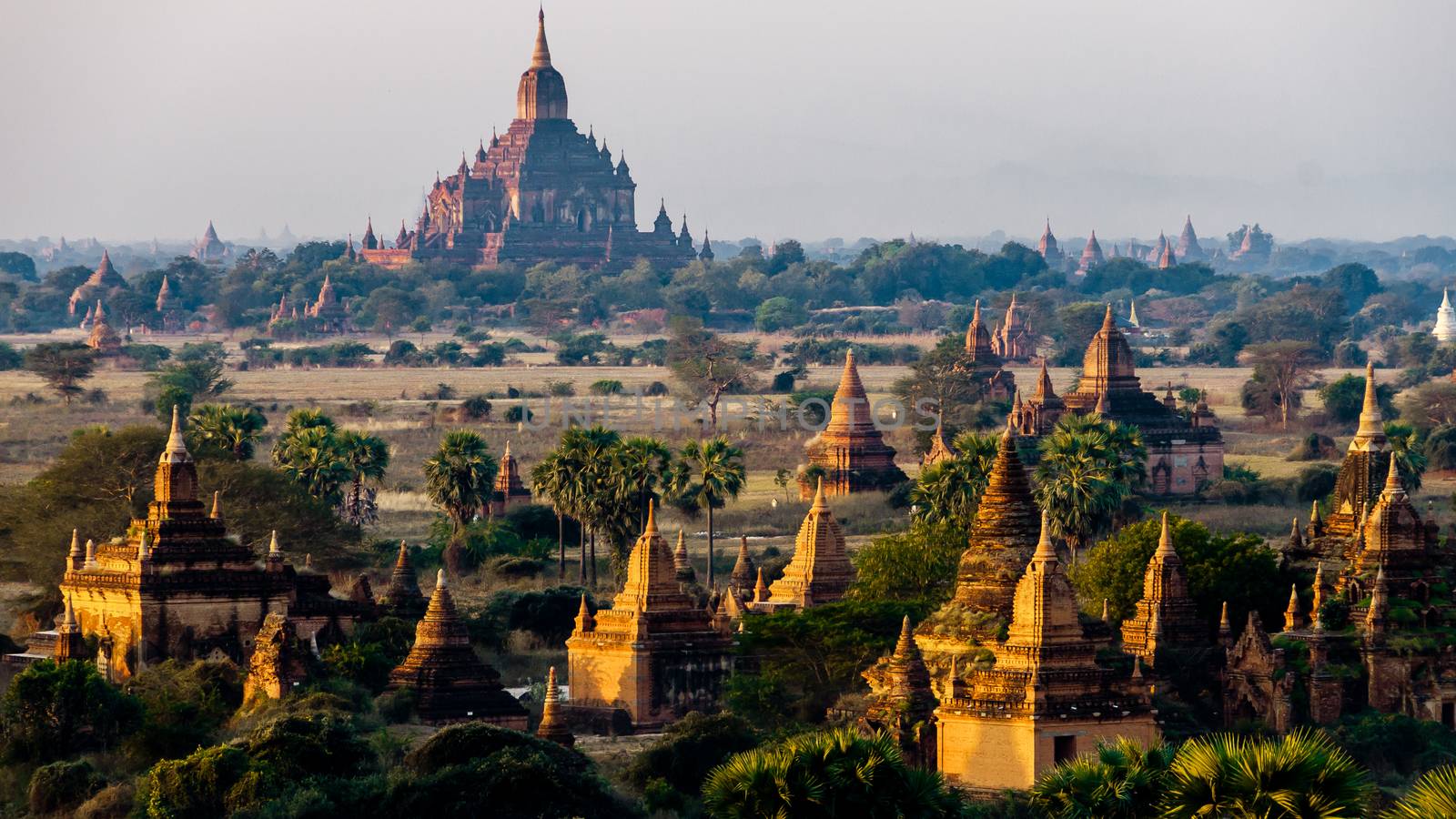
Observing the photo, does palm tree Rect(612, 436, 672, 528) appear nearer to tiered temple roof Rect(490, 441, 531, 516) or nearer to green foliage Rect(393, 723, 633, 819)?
tiered temple roof Rect(490, 441, 531, 516)

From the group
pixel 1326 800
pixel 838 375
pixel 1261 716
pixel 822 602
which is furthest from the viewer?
pixel 838 375

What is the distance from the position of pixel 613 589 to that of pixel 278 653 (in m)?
19.1

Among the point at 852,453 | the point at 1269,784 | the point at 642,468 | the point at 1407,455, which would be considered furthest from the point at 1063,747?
the point at 852,453

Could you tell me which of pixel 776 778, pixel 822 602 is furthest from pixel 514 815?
pixel 822 602

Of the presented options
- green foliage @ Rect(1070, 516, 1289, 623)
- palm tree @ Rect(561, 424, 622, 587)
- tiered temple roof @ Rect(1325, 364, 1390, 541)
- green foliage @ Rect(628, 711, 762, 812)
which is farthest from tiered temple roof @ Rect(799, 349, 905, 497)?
green foliage @ Rect(628, 711, 762, 812)

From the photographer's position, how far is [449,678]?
5222 centimetres

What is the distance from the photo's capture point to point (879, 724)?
49.6 meters

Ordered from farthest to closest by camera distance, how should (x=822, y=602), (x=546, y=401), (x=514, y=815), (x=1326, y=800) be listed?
(x=546, y=401)
(x=822, y=602)
(x=514, y=815)
(x=1326, y=800)

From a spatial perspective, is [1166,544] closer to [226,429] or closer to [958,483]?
[958,483]

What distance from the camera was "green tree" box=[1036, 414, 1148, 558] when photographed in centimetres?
7000

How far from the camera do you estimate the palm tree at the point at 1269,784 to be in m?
32.8

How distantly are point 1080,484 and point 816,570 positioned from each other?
916cm

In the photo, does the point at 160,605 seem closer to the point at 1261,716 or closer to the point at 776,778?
the point at 1261,716

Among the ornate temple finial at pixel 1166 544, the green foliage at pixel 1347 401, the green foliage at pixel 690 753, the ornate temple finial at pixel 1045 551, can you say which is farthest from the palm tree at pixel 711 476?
the green foliage at pixel 1347 401
